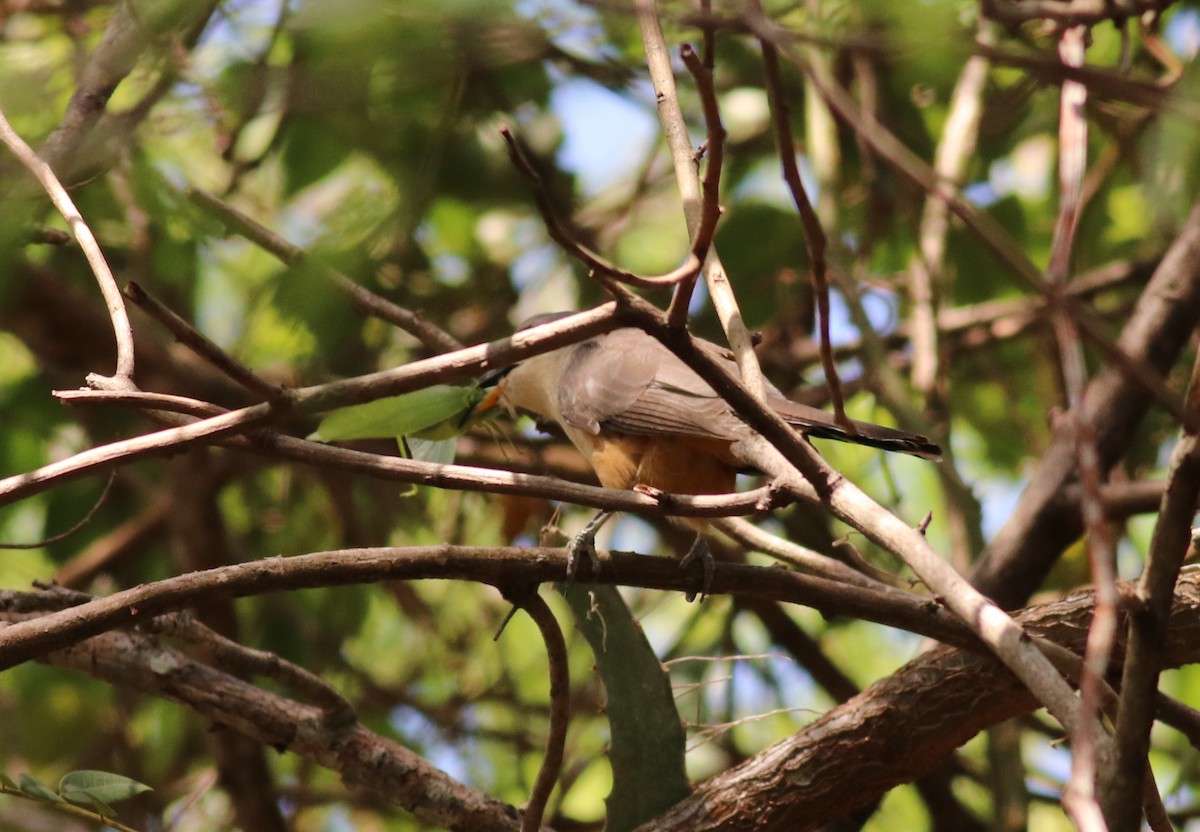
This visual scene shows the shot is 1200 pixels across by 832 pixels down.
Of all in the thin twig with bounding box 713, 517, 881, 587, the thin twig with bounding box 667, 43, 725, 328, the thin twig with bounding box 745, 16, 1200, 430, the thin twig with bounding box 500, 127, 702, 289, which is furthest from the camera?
the thin twig with bounding box 713, 517, 881, 587

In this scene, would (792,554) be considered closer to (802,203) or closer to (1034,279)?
(802,203)

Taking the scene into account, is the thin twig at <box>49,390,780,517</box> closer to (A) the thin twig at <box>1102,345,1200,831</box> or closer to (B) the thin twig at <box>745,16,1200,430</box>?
(A) the thin twig at <box>1102,345,1200,831</box>

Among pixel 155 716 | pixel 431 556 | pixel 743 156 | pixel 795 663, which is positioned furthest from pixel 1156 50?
pixel 155 716

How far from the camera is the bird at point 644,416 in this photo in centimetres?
318

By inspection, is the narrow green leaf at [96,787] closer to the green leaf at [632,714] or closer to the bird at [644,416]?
the green leaf at [632,714]

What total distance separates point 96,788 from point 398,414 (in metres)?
0.83

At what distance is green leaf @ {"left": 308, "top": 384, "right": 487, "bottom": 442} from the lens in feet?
7.66

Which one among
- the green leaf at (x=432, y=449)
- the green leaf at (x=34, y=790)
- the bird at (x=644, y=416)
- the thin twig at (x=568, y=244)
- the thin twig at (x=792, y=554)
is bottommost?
the green leaf at (x=34, y=790)

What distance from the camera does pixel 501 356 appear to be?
1.70 metres

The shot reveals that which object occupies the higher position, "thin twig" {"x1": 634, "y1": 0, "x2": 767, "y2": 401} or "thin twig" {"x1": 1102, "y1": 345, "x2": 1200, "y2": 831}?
"thin twig" {"x1": 634, "y1": 0, "x2": 767, "y2": 401}

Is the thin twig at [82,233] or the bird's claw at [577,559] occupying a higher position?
the thin twig at [82,233]

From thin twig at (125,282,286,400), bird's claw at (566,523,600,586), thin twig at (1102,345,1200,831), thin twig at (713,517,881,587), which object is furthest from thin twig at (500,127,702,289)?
thin twig at (713,517,881,587)

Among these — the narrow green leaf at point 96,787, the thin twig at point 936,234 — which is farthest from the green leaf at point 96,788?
the thin twig at point 936,234

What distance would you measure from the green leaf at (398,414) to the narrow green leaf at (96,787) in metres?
0.68
